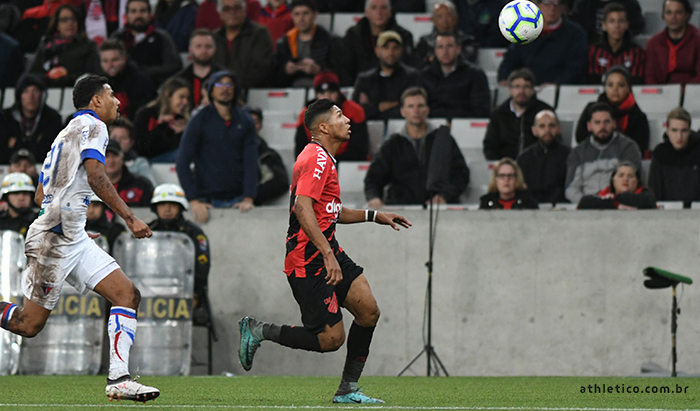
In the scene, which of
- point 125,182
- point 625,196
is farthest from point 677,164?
point 125,182

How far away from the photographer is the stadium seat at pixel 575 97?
13445 millimetres

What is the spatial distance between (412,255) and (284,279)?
145cm

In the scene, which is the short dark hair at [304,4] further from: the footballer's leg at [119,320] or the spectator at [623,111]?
the footballer's leg at [119,320]

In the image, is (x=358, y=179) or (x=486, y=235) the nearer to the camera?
(x=486, y=235)

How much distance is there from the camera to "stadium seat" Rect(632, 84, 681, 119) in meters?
13.4

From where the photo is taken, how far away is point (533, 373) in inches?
437

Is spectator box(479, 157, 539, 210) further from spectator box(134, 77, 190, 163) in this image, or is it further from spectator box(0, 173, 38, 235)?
spectator box(0, 173, 38, 235)

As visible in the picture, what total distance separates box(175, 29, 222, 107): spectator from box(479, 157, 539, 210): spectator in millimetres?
4327

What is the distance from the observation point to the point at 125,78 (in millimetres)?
14164

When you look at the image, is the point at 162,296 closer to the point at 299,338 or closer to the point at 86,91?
the point at 299,338

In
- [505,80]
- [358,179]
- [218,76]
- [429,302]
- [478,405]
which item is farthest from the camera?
→ [505,80]

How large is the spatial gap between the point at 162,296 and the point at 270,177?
2094mm

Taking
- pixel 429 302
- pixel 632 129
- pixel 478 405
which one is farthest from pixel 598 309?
pixel 478 405

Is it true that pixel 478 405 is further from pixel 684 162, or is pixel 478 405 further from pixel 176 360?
pixel 684 162
